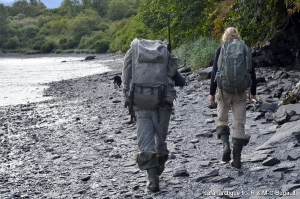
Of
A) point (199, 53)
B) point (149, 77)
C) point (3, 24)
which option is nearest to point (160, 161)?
point (149, 77)

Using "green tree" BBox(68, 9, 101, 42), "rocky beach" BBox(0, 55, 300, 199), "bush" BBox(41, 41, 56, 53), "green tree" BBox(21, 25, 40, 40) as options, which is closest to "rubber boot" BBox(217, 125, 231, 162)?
"rocky beach" BBox(0, 55, 300, 199)

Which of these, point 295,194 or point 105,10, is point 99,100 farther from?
point 105,10

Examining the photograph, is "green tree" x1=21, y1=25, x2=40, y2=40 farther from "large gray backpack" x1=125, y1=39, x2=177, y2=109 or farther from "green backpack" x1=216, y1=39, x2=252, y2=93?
"large gray backpack" x1=125, y1=39, x2=177, y2=109

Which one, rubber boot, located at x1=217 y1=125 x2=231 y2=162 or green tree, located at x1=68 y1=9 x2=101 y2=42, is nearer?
rubber boot, located at x1=217 y1=125 x2=231 y2=162

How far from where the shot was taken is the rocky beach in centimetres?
587

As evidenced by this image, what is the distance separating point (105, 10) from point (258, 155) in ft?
646

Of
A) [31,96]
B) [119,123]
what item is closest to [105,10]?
[31,96]

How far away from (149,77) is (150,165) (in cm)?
107

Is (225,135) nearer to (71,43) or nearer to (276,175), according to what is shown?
(276,175)

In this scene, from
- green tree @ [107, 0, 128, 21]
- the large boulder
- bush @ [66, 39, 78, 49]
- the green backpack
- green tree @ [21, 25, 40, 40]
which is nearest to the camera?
the green backpack

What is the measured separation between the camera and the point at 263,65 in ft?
60.3

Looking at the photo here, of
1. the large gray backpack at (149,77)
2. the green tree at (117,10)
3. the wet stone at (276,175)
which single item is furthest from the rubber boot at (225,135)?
the green tree at (117,10)

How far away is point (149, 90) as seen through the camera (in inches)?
230

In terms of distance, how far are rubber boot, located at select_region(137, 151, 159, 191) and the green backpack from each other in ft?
4.38
